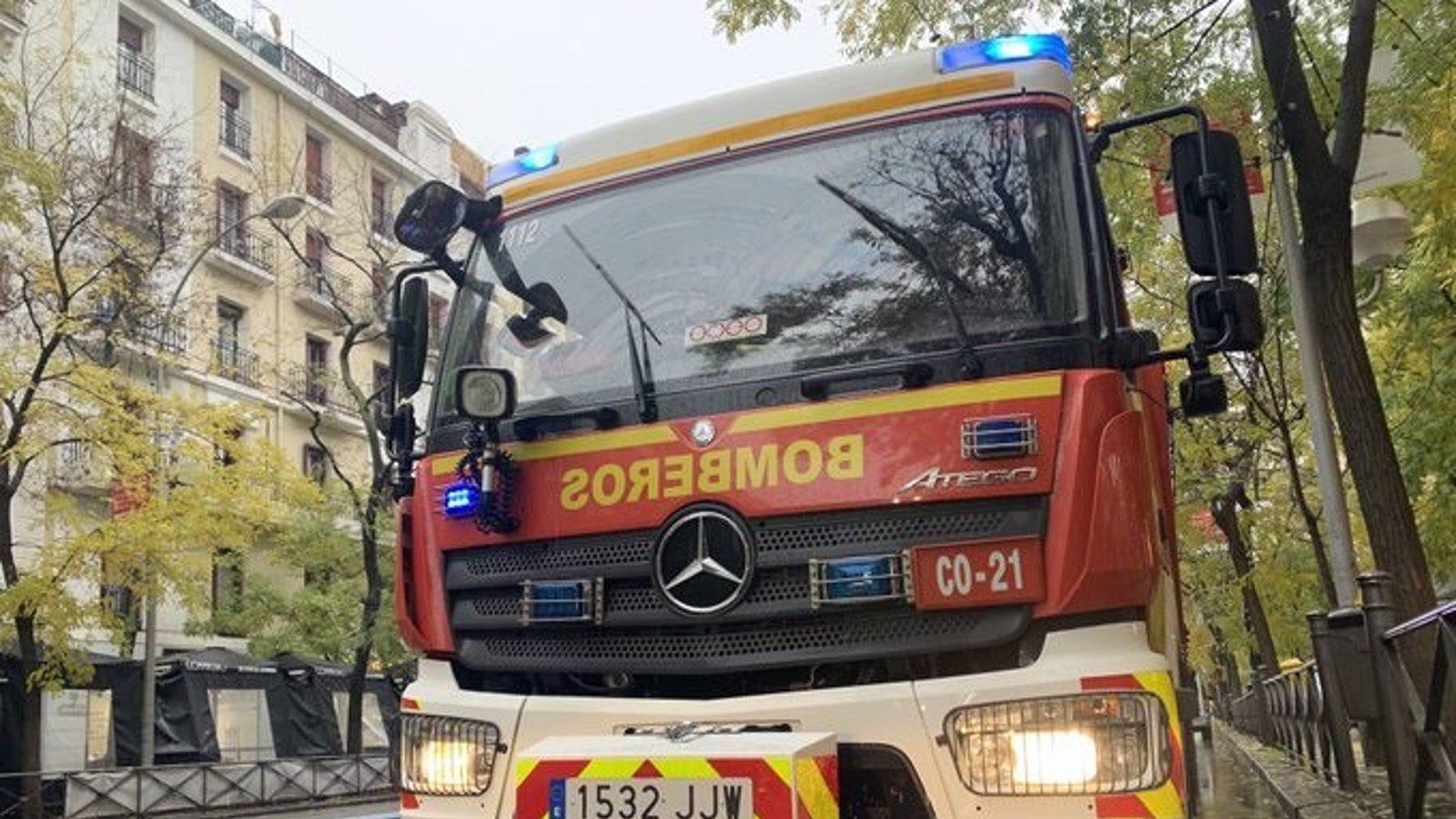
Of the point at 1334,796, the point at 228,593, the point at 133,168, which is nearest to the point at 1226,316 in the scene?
the point at 1334,796

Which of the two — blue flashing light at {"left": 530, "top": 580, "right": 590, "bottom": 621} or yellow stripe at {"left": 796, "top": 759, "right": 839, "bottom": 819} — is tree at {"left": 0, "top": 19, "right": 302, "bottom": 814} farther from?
yellow stripe at {"left": 796, "top": 759, "right": 839, "bottom": 819}

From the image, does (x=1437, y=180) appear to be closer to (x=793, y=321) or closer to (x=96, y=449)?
(x=793, y=321)

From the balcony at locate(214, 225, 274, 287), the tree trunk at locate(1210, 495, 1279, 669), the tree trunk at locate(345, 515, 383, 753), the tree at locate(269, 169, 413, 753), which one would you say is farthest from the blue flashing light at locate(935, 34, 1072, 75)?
the balcony at locate(214, 225, 274, 287)

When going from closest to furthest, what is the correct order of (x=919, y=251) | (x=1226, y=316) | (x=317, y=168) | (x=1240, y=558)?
(x=1226, y=316), (x=919, y=251), (x=1240, y=558), (x=317, y=168)

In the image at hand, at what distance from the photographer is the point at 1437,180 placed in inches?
372

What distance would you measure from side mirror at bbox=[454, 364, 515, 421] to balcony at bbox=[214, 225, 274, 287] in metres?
27.6

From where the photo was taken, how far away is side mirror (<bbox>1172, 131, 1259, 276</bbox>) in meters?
4.35

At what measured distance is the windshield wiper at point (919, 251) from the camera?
4.11 meters

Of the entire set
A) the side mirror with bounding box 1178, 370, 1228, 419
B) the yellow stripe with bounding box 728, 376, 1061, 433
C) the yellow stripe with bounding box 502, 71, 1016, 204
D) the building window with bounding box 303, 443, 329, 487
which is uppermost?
the building window with bounding box 303, 443, 329, 487

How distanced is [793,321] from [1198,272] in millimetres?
1360

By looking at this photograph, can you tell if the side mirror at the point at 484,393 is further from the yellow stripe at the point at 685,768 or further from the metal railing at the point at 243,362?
the metal railing at the point at 243,362

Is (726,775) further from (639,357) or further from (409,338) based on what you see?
(409,338)

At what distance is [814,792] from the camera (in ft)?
12.0

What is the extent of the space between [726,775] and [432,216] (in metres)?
2.68
